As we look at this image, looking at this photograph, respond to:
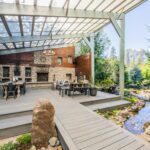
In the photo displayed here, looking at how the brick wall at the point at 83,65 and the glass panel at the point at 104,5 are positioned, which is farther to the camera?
the brick wall at the point at 83,65

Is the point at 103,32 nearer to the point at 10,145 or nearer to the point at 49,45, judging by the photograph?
the point at 49,45

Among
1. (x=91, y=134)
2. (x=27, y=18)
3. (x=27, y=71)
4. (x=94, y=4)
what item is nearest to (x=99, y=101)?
(x=91, y=134)

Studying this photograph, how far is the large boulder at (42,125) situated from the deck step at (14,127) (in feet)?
2.98

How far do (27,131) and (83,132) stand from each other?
1887 millimetres

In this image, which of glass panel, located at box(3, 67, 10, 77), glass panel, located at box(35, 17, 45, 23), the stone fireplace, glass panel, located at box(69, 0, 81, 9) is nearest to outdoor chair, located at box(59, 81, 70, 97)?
glass panel, located at box(35, 17, 45, 23)

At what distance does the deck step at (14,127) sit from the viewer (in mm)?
4505

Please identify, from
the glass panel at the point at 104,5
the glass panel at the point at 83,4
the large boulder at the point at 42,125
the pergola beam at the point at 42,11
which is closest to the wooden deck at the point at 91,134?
the large boulder at the point at 42,125

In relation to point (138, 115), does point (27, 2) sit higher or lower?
higher

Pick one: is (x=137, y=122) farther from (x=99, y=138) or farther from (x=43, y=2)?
(x=43, y=2)

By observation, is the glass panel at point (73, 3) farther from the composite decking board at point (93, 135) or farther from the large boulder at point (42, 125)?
the composite decking board at point (93, 135)

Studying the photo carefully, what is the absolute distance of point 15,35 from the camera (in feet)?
28.7

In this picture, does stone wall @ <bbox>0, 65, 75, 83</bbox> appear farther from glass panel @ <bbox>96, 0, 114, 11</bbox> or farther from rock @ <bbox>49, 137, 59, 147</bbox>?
rock @ <bbox>49, 137, 59, 147</bbox>

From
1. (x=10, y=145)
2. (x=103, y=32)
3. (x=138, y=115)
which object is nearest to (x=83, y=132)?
(x=10, y=145)

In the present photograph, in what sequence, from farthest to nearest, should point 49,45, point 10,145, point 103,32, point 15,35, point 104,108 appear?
point 103,32 < point 49,45 < point 15,35 < point 104,108 < point 10,145
